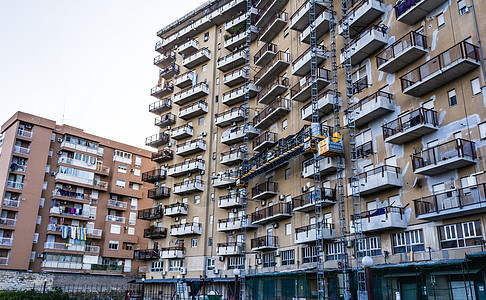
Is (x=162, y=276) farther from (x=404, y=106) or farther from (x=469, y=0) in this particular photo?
(x=469, y=0)

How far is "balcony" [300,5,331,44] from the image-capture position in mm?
34312

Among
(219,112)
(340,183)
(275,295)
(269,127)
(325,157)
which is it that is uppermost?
(219,112)

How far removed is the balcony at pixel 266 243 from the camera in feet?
119

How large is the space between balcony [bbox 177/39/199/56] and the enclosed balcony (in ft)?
65.8

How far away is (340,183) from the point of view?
3053 cm

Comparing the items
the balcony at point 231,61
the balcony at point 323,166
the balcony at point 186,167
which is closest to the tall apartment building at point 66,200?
the balcony at point 186,167

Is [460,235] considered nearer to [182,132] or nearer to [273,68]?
[273,68]

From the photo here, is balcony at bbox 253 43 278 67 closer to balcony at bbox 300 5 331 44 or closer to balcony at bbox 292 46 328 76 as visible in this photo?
balcony at bbox 292 46 328 76

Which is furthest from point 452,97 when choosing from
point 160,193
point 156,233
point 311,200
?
point 156,233

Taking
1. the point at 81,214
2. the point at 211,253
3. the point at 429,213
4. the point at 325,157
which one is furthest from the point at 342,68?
the point at 81,214

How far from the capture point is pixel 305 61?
116ft

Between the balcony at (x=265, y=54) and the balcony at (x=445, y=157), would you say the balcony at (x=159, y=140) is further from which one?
the balcony at (x=445, y=157)

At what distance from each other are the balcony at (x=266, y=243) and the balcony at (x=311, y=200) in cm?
419

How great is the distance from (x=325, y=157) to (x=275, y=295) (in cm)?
1053
